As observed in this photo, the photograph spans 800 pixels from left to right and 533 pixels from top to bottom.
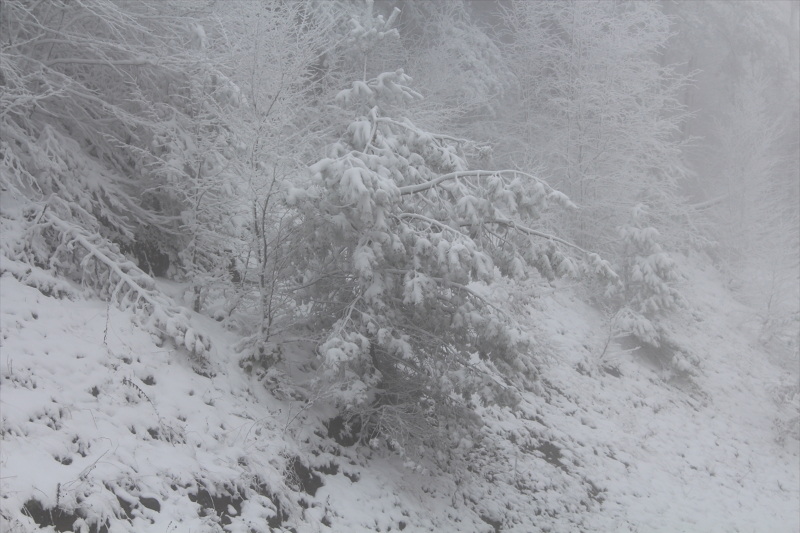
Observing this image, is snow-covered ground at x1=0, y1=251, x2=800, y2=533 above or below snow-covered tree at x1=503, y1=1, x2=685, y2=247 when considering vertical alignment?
below

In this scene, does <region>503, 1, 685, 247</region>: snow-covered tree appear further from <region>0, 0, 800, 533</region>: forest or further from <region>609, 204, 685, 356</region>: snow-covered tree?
<region>0, 0, 800, 533</region>: forest

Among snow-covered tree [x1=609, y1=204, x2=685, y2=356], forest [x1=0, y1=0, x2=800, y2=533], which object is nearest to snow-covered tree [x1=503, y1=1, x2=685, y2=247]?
snow-covered tree [x1=609, y1=204, x2=685, y2=356]

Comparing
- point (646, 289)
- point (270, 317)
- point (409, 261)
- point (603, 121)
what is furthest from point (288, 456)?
point (603, 121)

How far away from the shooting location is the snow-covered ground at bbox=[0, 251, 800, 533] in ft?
13.9

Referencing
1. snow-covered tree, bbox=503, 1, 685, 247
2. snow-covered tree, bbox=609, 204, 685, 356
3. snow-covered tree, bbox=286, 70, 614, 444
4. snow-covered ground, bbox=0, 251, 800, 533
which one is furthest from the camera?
snow-covered tree, bbox=503, 1, 685, 247

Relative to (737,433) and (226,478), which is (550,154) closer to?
(737,433)

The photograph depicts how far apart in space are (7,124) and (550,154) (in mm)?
13739

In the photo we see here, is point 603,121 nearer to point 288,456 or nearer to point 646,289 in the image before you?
point 646,289

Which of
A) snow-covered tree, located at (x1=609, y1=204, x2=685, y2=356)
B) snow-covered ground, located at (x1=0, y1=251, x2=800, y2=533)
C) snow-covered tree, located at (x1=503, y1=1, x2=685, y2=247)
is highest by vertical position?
snow-covered tree, located at (x1=503, y1=1, x2=685, y2=247)

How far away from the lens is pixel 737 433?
39.9 ft

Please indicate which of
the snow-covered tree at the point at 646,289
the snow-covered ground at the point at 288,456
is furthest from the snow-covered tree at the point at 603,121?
the snow-covered ground at the point at 288,456

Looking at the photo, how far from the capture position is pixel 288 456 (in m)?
5.86

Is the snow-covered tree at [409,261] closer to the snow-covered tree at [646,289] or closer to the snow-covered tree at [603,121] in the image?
the snow-covered tree at [646,289]

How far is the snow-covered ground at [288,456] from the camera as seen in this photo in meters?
4.24
